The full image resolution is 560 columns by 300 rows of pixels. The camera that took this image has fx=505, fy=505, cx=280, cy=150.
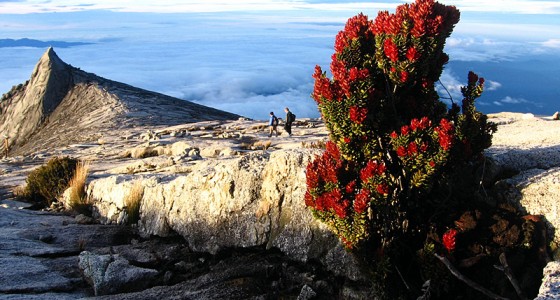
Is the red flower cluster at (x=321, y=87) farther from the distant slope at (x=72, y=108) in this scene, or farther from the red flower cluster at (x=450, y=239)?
the distant slope at (x=72, y=108)

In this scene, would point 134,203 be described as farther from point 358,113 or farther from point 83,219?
point 358,113

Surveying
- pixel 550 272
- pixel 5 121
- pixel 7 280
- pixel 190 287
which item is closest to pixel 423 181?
pixel 550 272

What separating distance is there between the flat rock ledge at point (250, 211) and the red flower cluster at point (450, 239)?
4.17 ft

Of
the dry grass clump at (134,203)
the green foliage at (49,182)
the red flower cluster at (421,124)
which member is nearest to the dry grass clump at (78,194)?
the green foliage at (49,182)

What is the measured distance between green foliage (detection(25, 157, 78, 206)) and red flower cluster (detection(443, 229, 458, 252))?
36.0 ft

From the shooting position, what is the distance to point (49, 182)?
14047mm

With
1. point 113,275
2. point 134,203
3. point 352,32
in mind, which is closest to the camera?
point 352,32

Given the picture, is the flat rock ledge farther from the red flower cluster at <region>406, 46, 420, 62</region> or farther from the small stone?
the red flower cluster at <region>406, 46, 420, 62</region>

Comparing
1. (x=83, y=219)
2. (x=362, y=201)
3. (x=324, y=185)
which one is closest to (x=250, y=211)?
(x=324, y=185)

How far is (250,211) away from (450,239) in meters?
3.32

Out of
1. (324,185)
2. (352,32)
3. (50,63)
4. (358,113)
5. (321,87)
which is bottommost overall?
(324,185)

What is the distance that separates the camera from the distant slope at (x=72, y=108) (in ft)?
120

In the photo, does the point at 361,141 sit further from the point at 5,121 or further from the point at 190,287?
the point at 5,121

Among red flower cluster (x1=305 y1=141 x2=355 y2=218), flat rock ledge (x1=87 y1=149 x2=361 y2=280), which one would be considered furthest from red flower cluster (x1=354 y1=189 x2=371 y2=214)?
flat rock ledge (x1=87 y1=149 x2=361 y2=280)
